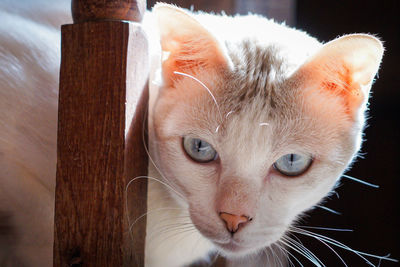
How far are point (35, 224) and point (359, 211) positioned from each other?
3.54 ft

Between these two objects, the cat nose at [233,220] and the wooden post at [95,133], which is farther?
the cat nose at [233,220]

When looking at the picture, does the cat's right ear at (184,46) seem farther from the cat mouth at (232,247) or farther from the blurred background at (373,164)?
the blurred background at (373,164)

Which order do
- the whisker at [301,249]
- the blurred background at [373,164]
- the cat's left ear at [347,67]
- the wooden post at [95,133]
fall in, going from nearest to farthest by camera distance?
the wooden post at [95,133], the cat's left ear at [347,67], the whisker at [301,249], the blurred background at [373,164]

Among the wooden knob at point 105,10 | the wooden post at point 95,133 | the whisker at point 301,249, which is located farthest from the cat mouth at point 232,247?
the wooden knob at point 105,10

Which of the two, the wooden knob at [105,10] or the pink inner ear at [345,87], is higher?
the wooden knob at [105,10]

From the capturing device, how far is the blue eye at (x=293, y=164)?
3.04 feet

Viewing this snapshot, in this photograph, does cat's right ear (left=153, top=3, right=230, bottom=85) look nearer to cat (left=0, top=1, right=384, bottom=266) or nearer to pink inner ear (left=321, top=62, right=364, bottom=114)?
cat (left=0, top=1, right=384, bottom=266)

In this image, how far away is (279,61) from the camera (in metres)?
1.01

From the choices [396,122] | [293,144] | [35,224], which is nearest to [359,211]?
[396,122]

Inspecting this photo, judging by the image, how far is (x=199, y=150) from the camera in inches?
37.5

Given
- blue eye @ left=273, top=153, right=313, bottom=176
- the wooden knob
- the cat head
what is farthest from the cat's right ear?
blue eye @ left=273, top=153, right=313, bottom=176

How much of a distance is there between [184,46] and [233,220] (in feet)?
1.35

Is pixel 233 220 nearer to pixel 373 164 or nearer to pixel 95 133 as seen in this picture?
pixel 95 133

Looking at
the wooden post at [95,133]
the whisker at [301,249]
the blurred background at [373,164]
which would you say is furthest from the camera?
the blurred background at [373,164]
